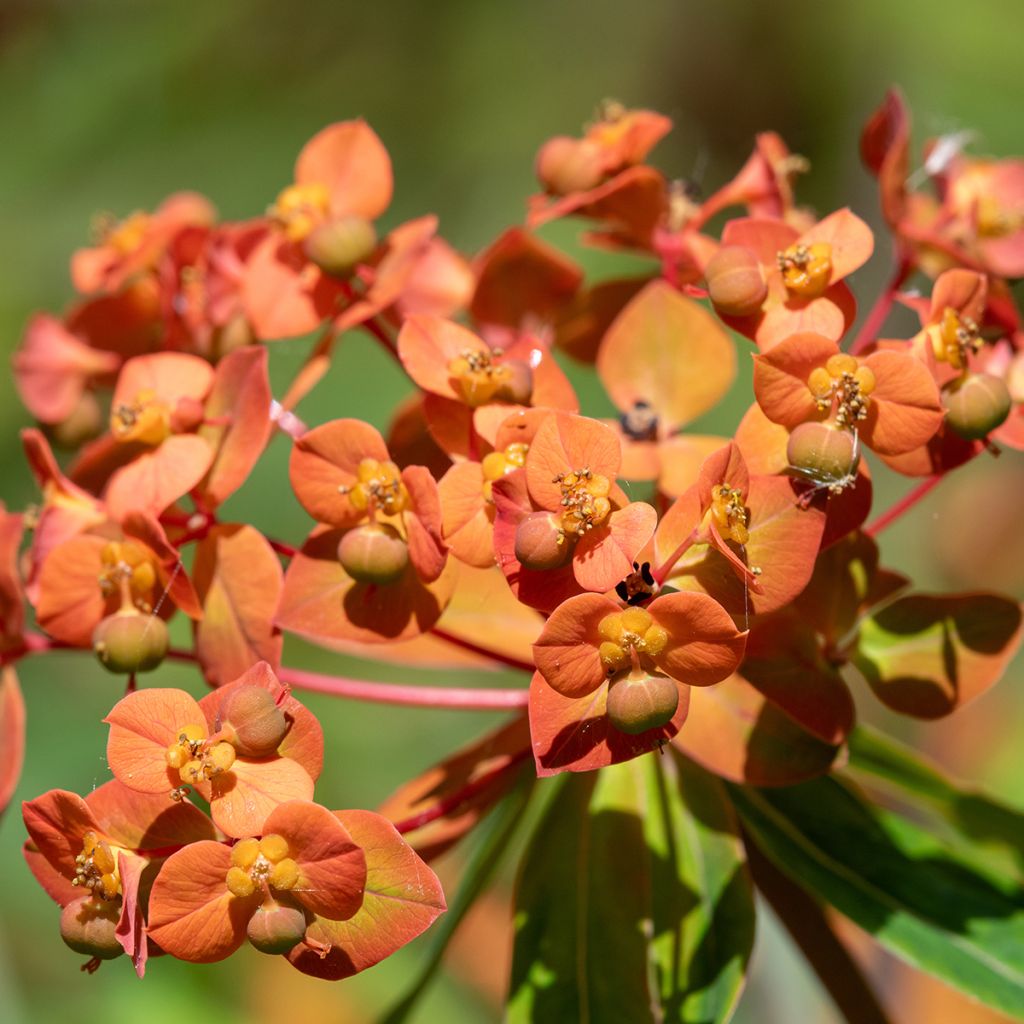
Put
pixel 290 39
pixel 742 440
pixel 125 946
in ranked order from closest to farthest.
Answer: pixel 125 946, pixel 742 440, pixel 290 39

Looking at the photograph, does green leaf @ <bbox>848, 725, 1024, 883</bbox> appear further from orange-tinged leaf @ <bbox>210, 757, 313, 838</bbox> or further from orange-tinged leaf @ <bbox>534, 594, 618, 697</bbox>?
orange-tinged leaf @ <bbox>210, 757, 313, 838</bbox>

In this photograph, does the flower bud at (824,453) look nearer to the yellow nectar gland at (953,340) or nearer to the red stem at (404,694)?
the yellow nectar gland at (953,340)

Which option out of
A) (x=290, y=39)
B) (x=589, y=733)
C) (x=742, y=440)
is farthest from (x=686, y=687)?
(x=290, y=39)

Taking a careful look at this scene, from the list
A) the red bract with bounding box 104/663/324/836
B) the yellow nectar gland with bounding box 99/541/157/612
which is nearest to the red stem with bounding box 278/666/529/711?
the yellow nectar gland with bounding box 99/541/157/612

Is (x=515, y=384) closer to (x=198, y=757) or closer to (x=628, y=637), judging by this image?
(x=628, y=637)

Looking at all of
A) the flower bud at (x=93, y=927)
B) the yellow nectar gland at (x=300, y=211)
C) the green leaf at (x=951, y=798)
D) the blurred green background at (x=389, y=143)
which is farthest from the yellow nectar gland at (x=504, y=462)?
the blurred green background at (x=389, y=143)

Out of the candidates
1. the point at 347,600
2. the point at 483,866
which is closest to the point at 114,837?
the point at 347,600

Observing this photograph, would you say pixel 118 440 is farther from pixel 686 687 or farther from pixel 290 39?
pixel 290 39
